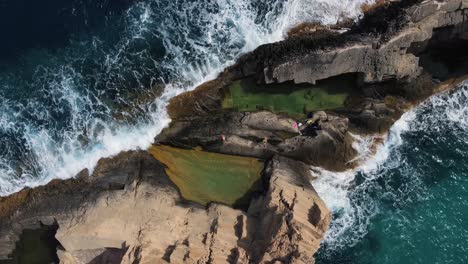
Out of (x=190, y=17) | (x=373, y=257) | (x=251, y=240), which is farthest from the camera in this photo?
(x=190, y=17)

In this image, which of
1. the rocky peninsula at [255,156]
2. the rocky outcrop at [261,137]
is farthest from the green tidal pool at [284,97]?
the rocky outcrop at [261,137]

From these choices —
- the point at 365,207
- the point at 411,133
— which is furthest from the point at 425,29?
the point at 365,207

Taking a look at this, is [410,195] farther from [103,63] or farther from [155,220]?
[103,63]

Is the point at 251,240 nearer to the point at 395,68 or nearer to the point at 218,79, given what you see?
the point at 218,79

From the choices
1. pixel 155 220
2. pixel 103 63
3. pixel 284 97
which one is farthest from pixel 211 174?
pixel 103 63

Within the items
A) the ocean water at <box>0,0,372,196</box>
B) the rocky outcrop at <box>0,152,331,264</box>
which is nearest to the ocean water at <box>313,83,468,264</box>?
the rocky outcrop at <box>0,152,331,264</box>

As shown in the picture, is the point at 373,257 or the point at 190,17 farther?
the point at 190,17

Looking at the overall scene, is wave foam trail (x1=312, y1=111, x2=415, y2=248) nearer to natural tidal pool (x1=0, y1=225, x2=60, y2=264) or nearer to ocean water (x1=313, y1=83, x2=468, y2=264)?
ocean water (x1=313, y1=83, x2=468, y2=264)

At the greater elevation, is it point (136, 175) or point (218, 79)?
point (218, 79)
